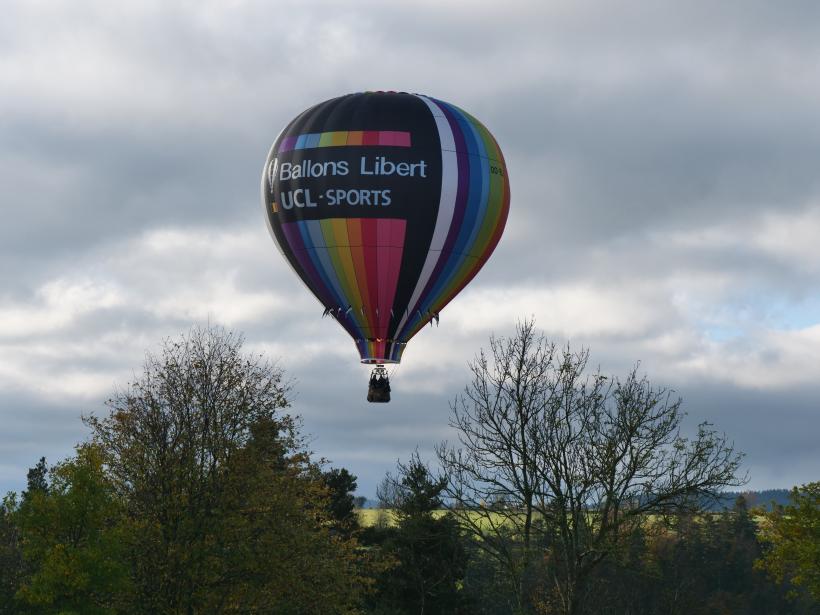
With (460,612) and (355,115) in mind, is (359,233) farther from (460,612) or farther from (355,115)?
(460,612)

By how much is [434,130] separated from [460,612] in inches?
1038

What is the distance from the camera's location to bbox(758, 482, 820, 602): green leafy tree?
144ft

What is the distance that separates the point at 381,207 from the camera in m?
52.0

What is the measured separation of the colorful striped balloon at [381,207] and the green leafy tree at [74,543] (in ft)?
55.9

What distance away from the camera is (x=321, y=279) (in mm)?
53656

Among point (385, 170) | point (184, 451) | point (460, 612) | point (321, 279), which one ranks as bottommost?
point (460, 612)

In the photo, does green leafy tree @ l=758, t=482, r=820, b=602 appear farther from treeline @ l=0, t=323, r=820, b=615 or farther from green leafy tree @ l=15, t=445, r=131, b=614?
green leafy tree @ l=15, t=445, r=131, b=614

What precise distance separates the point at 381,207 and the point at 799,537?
861 inches

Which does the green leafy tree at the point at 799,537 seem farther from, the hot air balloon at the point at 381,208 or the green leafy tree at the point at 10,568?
the green leafy tree at the point at 10,568

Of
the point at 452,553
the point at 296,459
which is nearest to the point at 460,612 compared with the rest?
the point at 452,553

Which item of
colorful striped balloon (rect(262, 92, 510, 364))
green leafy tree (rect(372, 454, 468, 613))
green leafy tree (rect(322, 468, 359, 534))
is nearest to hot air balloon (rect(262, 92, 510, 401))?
colorful striped balloon (rect(262, 92, 510, 364))

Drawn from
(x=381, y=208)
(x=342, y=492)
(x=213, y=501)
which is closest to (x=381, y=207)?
(x=381, y=208)

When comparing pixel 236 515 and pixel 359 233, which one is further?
pixel 359 233

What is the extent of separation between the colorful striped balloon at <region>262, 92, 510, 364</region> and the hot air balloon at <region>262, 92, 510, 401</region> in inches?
1.8
